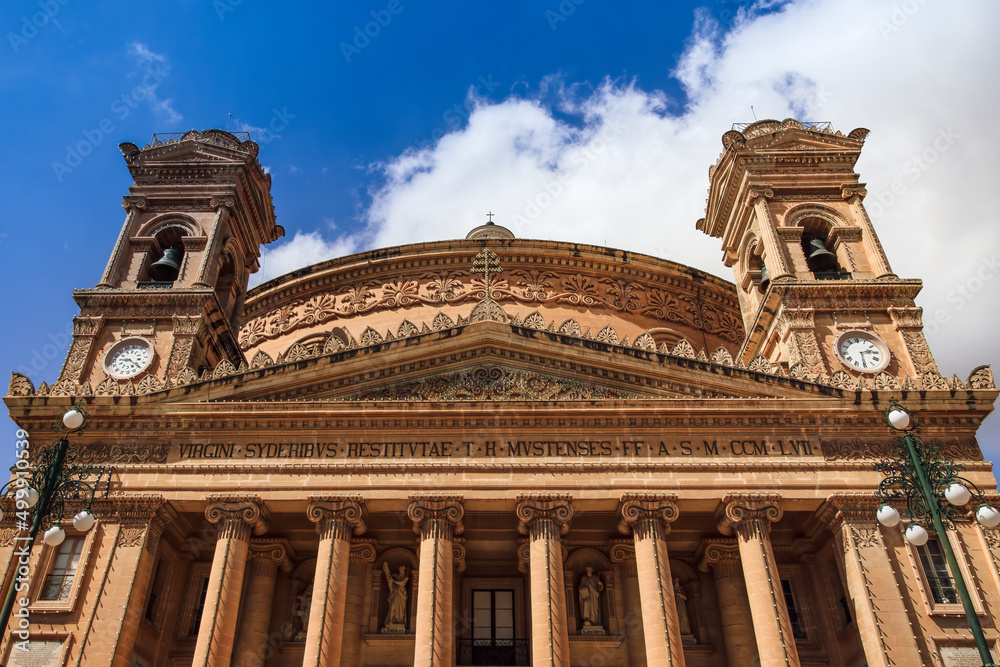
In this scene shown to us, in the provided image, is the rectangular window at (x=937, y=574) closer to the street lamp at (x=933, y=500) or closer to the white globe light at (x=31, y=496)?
the street lamp at (x=933, y=500)

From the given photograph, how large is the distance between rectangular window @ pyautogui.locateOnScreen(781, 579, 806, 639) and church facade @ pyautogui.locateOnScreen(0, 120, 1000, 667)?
65 millimetres

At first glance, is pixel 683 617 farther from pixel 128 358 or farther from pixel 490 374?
pixel 128 358

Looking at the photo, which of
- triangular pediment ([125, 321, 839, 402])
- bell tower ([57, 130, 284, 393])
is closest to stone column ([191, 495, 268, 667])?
triangular pediment ([125, 321, 839, 402])

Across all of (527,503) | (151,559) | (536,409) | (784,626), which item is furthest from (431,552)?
(784,626)

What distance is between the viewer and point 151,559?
1694cm

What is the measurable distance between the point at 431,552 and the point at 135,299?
37.1 feet

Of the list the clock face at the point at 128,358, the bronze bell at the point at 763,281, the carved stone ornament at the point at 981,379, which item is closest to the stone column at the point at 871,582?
the carved stone ornament at the point at 981,379

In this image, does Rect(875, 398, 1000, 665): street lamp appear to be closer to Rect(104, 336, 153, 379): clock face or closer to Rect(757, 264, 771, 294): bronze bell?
Rect(757, 264, 771, 294): bronze bell

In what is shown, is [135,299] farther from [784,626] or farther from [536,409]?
[784,626]

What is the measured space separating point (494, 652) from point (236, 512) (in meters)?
6.35

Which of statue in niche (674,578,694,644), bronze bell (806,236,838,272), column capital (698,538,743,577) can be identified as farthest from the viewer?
bronze bell (806,236,838,272)

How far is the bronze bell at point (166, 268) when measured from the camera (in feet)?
77.0

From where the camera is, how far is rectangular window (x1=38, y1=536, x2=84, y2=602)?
16.4 m

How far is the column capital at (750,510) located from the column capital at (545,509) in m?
3.32
